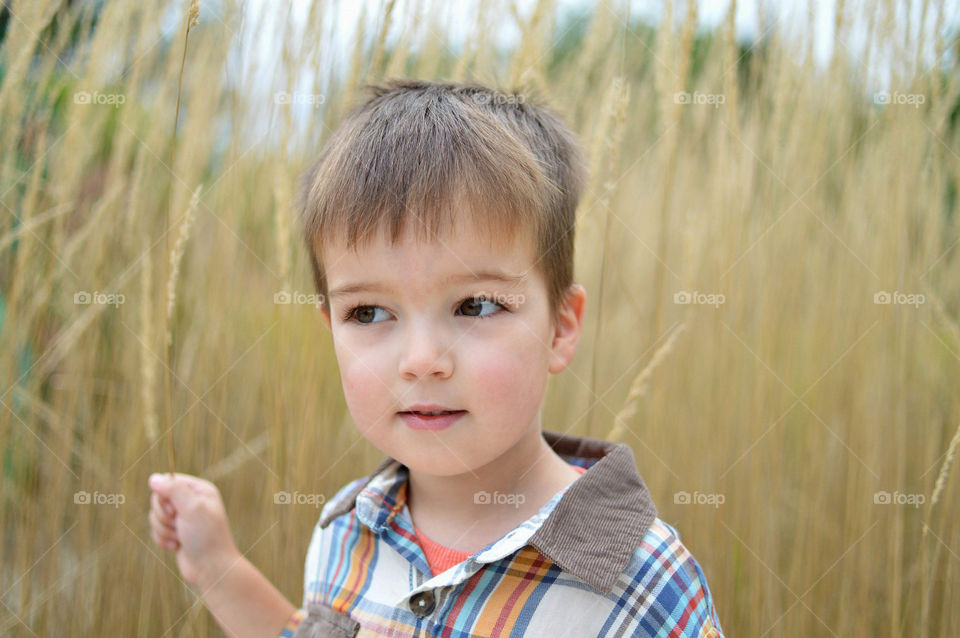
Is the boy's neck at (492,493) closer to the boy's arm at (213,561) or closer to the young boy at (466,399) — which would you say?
the young boy at (466,399)

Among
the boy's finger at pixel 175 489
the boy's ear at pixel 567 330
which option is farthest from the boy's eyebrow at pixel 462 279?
the boy's finger at pixel 175 489

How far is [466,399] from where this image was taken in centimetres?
77

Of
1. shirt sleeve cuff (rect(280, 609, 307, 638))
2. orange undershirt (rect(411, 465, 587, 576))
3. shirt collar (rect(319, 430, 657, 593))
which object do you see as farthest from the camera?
shirt sleeve cuff (rect(280, 609, 307, 638))

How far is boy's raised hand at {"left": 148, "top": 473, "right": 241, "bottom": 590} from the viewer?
1056 millimetres

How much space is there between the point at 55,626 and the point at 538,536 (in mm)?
916

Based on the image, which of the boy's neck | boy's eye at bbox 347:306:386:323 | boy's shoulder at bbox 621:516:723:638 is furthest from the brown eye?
boy's shoulder at bbox 621:516:723:638

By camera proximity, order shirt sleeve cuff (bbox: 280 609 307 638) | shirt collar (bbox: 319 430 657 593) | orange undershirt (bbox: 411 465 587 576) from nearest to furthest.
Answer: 1. shirt collar (bbox: 319 430 657 593)
2. orange undershirt (bbox: 411 465 587 576)
3. shirt sleeve cuff (bbox: 280 609 307 638)

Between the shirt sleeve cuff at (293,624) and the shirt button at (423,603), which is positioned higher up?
the shirt button at (423,603)

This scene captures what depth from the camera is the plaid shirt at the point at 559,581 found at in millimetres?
743

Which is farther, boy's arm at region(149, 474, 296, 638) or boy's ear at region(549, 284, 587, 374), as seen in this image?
boy's arm at region(149, 474, 296, 638)

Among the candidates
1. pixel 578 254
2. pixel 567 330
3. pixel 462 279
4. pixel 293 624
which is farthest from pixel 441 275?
pixel 578 254

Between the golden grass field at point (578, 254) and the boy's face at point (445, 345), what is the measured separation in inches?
11.1

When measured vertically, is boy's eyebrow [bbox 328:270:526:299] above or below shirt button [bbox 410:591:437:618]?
above

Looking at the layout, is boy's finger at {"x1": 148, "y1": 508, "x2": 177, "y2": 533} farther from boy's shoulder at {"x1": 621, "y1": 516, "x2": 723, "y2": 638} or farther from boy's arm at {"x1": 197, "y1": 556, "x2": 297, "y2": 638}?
boy's shoulder at {"x1": 621, "y1": 516, "x2": 723, "y2": 638}
